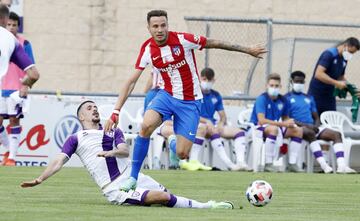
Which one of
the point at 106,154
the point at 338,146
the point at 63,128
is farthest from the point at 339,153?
the point at 106,154

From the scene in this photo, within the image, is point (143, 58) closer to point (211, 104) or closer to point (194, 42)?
point (194, 42)

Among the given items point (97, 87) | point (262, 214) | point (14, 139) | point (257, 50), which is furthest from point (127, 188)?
point (97, 87)

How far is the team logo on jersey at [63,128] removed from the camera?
866 inches

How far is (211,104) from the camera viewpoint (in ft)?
71.9

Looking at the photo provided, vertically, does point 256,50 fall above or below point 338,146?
above

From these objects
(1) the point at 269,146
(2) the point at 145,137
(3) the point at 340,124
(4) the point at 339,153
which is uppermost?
(2) the point at 145,137

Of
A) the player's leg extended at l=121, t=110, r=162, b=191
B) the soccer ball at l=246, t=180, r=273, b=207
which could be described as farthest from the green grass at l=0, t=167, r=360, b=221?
the player's leg extended at l=121, t=110, r=162, b=191

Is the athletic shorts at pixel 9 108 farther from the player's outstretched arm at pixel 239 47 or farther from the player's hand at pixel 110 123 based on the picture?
the player's hand at pixel 110 123

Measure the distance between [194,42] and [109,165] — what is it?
2516 millimetres

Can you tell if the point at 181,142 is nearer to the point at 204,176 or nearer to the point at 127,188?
the point at 127,188

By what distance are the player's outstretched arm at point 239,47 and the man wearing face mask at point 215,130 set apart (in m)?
7.44

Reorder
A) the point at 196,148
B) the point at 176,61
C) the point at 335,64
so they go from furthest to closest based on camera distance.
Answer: the point at 335,64 < the point at 196,148 < the point at 176,61

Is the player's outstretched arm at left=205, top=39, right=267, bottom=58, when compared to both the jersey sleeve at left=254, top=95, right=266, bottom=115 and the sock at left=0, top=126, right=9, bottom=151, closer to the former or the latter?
the sock at left=0, top=126, right=9, bottom=151

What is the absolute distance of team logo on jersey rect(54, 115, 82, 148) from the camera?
2198 centimetres
